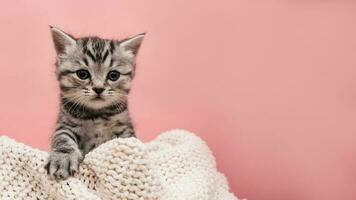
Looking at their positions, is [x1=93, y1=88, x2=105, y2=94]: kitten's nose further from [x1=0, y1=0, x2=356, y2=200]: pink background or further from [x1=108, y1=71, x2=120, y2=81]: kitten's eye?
[x1=0, y1=0, x2=356, y2=200]: pink background

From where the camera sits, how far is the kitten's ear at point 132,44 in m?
1.35

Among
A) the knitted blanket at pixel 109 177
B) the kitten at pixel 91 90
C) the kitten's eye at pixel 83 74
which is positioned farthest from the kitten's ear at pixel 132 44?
the knitted blanket at pixel 109 177

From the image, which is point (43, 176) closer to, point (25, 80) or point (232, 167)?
point (25, 80)

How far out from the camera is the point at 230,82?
1641mm

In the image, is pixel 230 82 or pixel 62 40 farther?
pixel 230 82

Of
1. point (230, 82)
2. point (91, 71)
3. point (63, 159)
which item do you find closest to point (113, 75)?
point (91, 71)

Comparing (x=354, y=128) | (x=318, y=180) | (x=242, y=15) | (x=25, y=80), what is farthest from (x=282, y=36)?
(x=25, y=80)

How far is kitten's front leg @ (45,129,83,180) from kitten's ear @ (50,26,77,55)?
24cm

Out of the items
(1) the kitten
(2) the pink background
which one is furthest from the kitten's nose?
(2) the pink background

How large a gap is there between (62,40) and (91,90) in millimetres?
157

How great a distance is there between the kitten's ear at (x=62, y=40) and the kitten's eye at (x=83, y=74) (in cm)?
7

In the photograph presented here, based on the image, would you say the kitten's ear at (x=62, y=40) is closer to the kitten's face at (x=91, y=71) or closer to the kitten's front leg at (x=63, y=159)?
the kitten's face at (x=91, y=71)

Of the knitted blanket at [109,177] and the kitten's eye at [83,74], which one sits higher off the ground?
the kitten's eye at [83,74]

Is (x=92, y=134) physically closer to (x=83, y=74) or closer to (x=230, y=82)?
(x=83, y=74)
